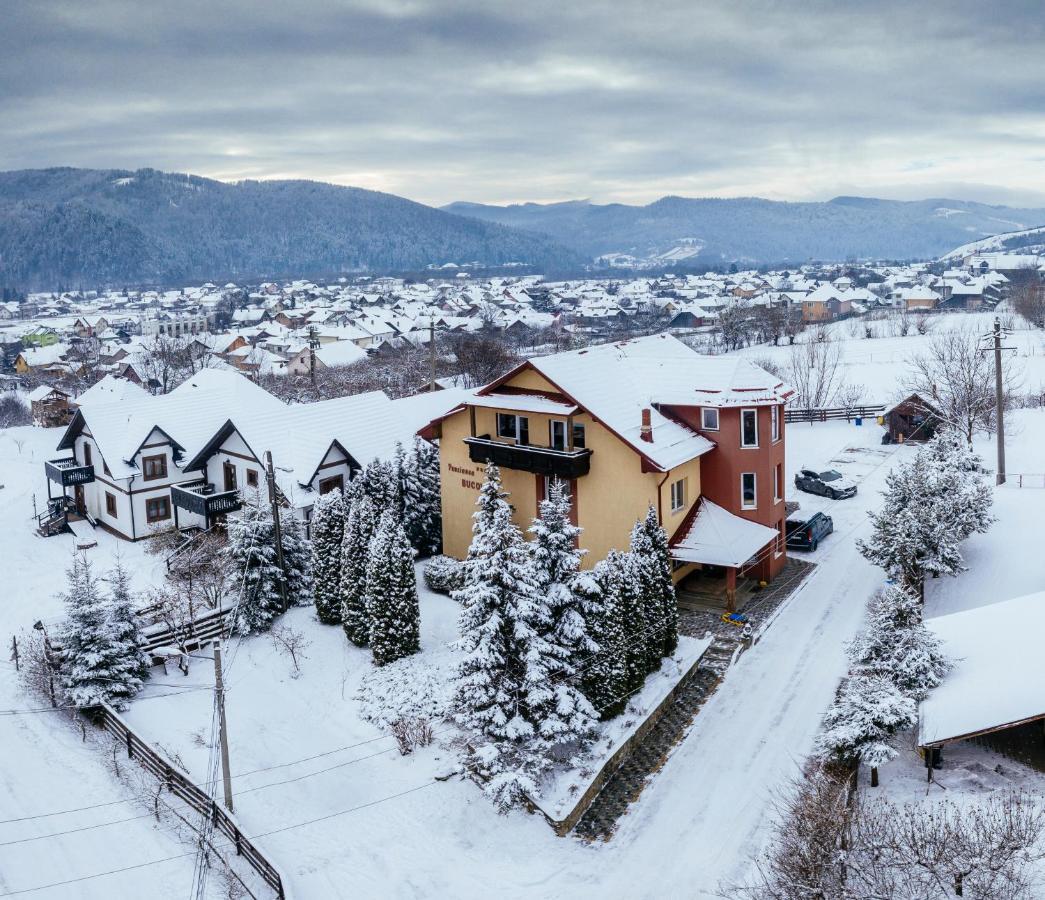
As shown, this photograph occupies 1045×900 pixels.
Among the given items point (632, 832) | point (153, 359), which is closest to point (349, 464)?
point (632, 832)

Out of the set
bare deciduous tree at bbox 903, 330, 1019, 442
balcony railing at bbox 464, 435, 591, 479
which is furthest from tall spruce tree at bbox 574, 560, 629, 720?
bare deciduous tree at bbox 903, 330, 1019, 442

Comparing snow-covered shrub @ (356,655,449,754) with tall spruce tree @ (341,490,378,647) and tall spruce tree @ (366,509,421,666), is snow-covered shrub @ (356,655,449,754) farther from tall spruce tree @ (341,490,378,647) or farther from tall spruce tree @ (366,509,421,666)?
tall spruce tree @ (341,490,378,647)

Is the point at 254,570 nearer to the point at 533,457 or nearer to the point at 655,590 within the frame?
the point at 533,457

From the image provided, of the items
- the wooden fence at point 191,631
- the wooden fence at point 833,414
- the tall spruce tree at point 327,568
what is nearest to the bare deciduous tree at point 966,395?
the wooden fence at point 833,414

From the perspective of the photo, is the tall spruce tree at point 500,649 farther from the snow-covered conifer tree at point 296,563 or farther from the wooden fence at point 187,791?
the snow-covered conifer tree at point 296,563

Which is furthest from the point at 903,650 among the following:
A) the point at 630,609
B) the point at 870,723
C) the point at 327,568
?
the point at 327,568

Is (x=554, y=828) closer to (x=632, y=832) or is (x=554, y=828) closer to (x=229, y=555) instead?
(x=632, y=832)
